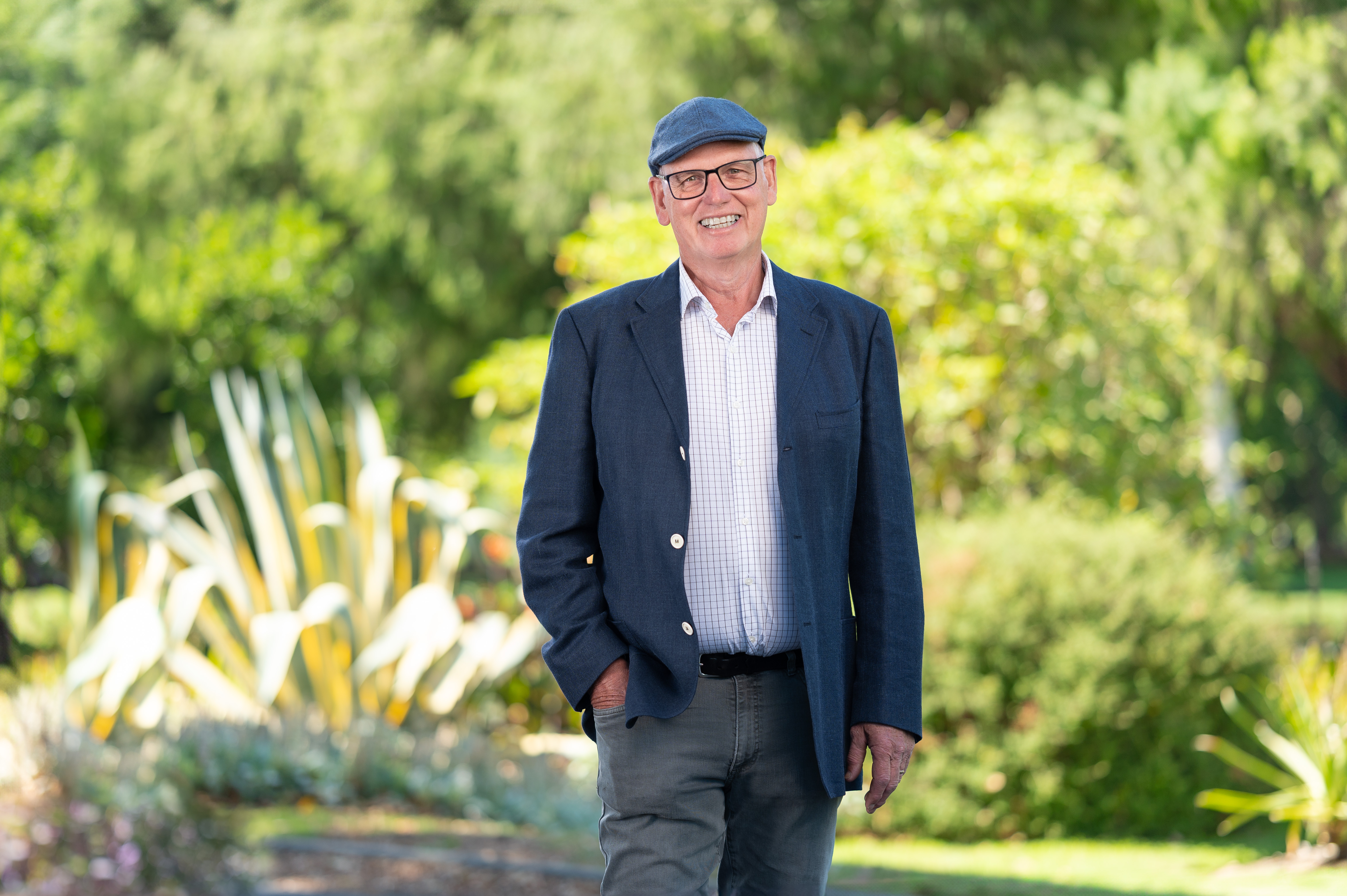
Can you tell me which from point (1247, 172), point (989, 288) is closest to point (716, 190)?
point (989, 288)

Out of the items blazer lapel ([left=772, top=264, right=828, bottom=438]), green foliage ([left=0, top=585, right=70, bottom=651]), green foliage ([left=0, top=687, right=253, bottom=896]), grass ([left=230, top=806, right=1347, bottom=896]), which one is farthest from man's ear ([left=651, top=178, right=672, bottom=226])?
green foliage ([left=0, top=585, right=70, bottom=651])

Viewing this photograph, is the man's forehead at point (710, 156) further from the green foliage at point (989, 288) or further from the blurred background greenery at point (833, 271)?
the green foliage at point (989, 288)

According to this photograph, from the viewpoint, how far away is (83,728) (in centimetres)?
621

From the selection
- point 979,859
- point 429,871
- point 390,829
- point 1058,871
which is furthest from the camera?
point 390,829

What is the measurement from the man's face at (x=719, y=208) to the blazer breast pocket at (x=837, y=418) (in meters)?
0.31

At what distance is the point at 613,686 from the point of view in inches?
90.3

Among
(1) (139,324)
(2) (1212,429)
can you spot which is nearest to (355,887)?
(1) (139,324)

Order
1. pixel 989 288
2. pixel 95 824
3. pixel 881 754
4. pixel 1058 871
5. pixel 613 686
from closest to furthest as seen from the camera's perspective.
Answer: pixel 613 686 → pixel 881 754 → pixel 95 824 → pixel 1058 871 → pixel 989 288

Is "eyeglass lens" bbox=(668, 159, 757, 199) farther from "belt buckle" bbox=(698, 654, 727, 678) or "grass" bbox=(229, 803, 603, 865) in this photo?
"grass" bbox=(229, 803, 603, 865)

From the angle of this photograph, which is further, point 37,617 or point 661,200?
point 37,617

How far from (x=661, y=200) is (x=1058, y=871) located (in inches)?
168

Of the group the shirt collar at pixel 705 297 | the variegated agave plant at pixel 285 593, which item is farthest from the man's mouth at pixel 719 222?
the variegated agave plant at pixel 285 593

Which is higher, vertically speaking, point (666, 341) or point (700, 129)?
point (700, 129)

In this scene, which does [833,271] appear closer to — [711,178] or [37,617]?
[711,178]
